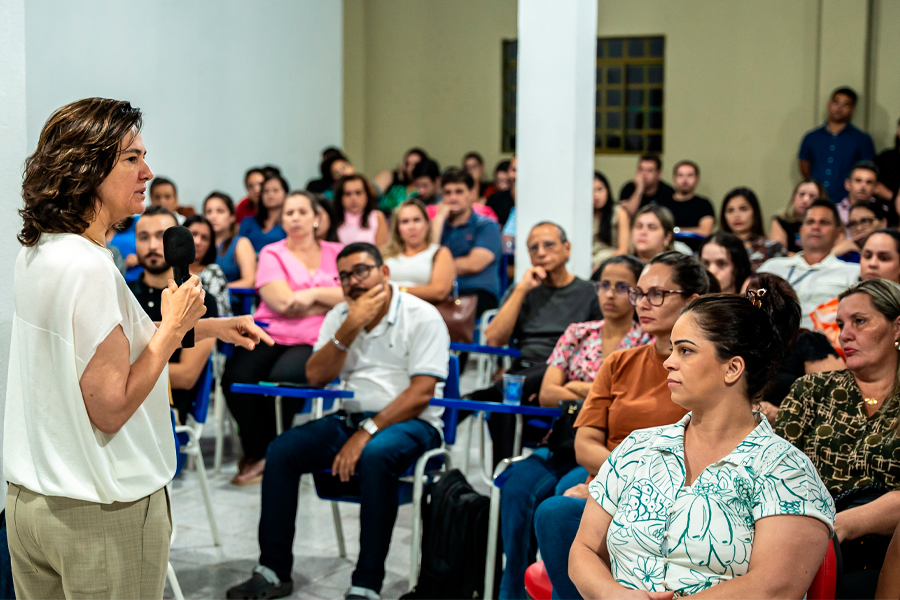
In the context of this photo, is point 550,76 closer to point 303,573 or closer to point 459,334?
point 459,334

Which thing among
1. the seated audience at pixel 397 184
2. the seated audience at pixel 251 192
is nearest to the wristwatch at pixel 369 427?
the seated audience at pixel 251 192

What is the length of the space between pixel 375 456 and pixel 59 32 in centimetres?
458

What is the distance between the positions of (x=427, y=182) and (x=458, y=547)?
4834 mm

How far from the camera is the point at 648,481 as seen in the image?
1.70m

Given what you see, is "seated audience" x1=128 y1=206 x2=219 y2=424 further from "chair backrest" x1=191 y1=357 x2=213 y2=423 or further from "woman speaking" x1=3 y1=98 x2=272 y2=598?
"woman speaking" x1=3 y1=98 x2=272 y2=598

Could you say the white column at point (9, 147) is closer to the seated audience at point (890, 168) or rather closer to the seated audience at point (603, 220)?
the seated audience at point (603, 220)

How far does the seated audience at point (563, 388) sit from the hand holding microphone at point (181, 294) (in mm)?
1245

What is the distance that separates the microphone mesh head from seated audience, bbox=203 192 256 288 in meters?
2.71

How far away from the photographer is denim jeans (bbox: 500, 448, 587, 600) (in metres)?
2.55

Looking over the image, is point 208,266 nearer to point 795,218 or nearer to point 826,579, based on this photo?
point 826,579

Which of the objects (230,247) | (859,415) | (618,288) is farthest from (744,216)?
(859,415)

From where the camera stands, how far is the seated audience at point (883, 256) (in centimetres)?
336

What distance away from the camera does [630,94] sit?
29.7ft

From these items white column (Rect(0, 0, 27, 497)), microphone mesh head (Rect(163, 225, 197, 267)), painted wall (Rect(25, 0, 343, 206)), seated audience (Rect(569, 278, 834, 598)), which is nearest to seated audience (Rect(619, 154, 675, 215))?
painted wall (Rect(25, 0, 343, 206))
